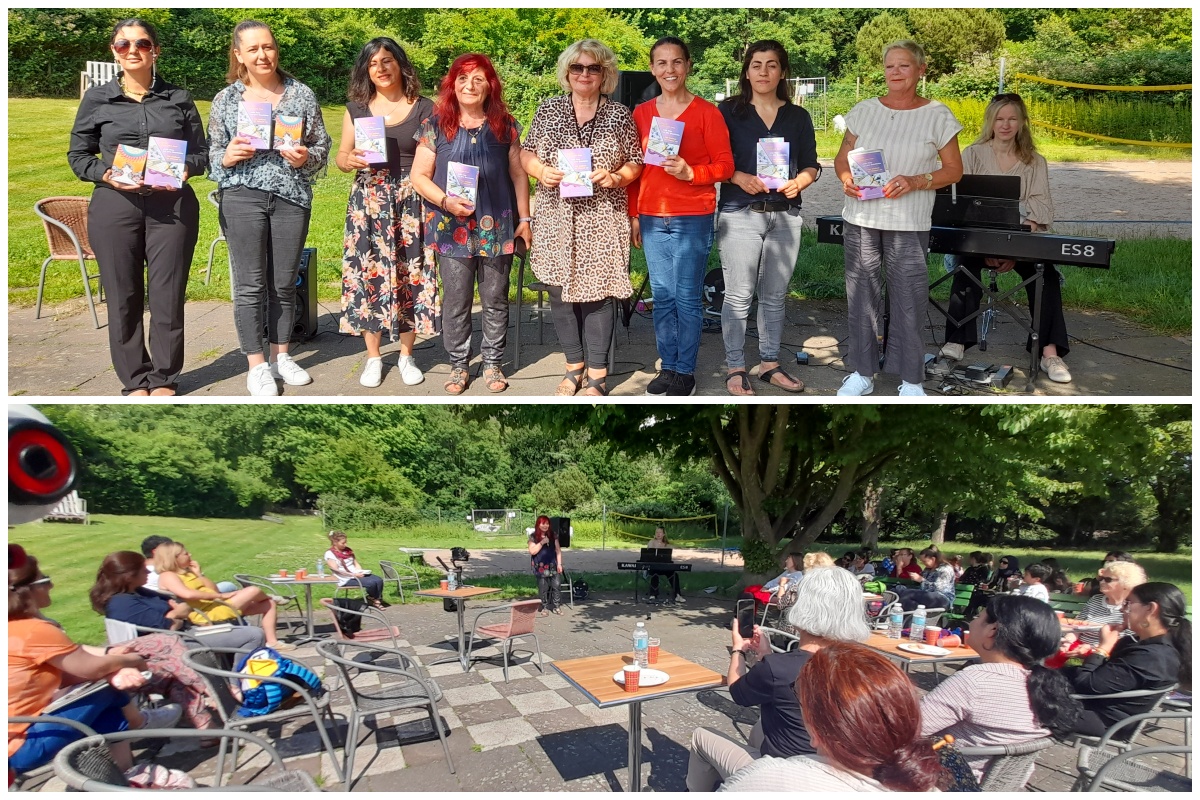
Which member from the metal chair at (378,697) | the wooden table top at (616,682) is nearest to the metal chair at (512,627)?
the metal chair at (378,697)

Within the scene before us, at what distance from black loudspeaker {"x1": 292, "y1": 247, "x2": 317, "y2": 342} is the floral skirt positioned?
2.92 ft

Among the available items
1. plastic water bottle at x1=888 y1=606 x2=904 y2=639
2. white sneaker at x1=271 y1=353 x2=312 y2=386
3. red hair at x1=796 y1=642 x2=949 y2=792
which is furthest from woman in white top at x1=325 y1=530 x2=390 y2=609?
red hair at x1=796 y1=642 x2=949 y2=792

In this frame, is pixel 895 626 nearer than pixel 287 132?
No

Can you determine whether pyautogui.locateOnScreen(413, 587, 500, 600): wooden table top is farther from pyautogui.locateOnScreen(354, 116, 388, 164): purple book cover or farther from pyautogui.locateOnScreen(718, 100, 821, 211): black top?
pyautogui.locateOnScreen(718, 100, 821, 211): black top

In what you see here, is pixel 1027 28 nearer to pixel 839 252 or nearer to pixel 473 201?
pixel 839 252

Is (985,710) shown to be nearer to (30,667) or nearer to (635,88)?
(30,667)

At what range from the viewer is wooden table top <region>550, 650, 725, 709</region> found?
13.0 ft

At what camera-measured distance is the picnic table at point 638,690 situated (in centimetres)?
397

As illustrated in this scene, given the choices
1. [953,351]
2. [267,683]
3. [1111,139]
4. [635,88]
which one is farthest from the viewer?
[1111,139]

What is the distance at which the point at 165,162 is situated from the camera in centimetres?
463

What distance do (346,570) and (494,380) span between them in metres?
4.19

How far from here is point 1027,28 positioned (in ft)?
57.9

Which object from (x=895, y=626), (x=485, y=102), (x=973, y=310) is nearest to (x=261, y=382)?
(x=485, y=102)

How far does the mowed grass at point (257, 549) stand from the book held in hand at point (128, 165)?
2.47 meters
